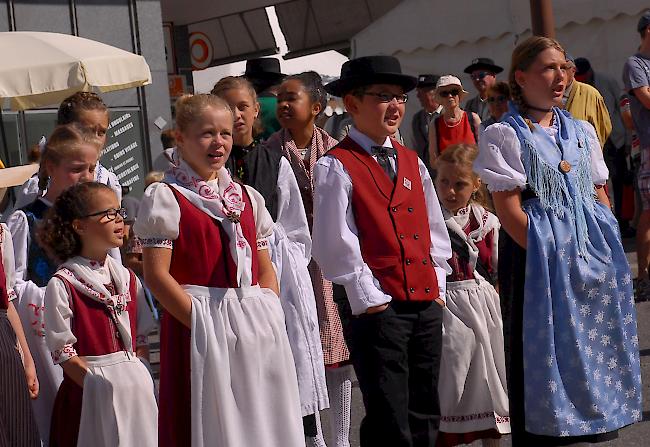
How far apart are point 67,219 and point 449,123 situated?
5.81 metres

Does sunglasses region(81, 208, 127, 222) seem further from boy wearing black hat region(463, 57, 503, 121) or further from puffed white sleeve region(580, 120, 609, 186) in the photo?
boy wearing black hat region(463, 57, 503, 121)

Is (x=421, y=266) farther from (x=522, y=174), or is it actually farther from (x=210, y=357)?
(x=210, y=357)

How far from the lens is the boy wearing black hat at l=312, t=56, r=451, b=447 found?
4.79 m

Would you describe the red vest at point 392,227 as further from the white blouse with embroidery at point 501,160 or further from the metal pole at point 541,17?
the metal pole at point 541,17

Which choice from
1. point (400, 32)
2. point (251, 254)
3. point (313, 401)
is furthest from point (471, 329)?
point (400, 32)

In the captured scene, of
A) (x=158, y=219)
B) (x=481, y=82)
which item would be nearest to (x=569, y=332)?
(x=158, y=219)

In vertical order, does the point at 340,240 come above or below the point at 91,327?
above

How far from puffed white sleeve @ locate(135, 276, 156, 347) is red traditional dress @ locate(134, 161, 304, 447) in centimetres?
58

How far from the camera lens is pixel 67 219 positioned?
198 inches

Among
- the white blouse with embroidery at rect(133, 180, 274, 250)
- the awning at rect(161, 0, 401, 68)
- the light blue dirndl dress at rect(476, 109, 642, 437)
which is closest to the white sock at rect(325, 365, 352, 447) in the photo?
the light blue dirndl dress at rect(476, 109, 642, 437)

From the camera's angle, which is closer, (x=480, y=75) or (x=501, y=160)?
(x=501, y=160)

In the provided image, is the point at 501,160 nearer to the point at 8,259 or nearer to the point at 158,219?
the point at 158,219

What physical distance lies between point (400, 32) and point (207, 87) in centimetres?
1343

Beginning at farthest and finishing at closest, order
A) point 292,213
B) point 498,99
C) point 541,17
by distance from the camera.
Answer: point 541,17, point 498,99, point 292,213
